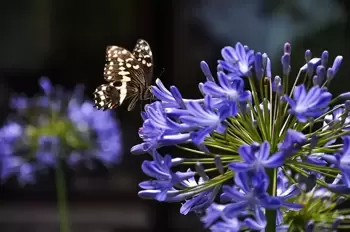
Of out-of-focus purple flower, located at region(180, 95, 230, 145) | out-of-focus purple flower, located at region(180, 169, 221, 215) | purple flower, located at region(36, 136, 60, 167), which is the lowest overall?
out-of-focus purple flower, located at region(180, 169, 221, 215)

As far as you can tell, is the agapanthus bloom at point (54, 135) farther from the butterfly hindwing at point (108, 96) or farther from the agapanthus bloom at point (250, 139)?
the agapanthus bloom at point (250, 139)

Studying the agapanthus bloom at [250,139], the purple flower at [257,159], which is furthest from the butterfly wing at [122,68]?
the purple flower at [257,159]

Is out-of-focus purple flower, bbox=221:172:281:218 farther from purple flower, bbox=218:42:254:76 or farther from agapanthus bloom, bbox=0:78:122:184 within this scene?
agapanthus bloom, bbox=0:78:122:184

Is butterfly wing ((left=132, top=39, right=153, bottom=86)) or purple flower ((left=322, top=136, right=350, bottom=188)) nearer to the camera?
purple flower ((left=322, top=136, right=350, bottom=188))

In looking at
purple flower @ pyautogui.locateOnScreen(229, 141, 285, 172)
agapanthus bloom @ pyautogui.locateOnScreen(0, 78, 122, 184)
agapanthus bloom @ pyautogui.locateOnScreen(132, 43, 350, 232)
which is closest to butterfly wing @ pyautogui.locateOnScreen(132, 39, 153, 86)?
agapanthus bloom @ pyautogui.locateOnScreen(132, 43, 350, 232)

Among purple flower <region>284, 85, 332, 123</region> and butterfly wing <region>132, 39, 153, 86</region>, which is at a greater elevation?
butterfly wing <region>132, 39, 153, 86</region>

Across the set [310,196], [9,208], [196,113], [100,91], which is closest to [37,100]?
[100,91]
